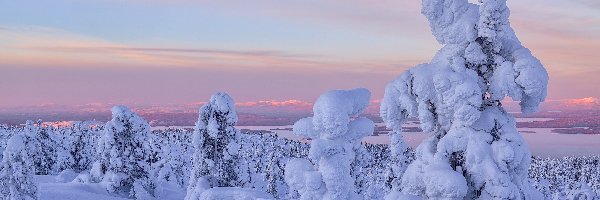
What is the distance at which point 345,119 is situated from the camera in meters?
14.4

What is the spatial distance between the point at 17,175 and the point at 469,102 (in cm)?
2567

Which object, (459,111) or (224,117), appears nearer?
(459,111)

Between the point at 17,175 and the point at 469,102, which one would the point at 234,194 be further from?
the point at 469,102

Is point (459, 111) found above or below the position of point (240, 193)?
above

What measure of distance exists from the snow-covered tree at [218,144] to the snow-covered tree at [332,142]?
60.9ft

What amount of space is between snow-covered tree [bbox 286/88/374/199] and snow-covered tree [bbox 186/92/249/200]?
18.6 m

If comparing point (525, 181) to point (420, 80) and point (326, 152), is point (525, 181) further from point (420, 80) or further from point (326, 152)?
point (326, 152)

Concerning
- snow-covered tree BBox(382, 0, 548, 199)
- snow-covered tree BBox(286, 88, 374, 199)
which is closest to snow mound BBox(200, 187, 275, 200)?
snow-covered tree BBox(286, 88, 374, 199)

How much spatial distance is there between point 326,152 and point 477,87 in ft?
13.9

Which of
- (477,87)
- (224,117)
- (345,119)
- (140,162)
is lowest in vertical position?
(140,162)

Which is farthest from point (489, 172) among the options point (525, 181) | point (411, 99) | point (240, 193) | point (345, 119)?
point (240, 193)

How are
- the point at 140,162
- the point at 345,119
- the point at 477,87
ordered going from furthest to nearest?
the point at 140,162 < the point at 345,119 < the point at 477,87

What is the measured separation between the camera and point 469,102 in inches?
461

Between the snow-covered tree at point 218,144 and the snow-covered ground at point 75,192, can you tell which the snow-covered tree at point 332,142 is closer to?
the snow-covered tree at point 218,144
